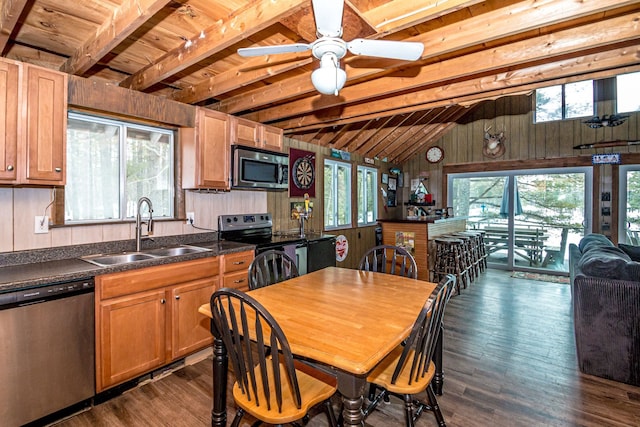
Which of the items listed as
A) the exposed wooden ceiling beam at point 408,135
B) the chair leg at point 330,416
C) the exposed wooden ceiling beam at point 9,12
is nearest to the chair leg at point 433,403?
the chair leg at point 330,416

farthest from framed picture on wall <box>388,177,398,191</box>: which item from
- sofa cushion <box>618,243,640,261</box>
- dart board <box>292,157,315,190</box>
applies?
sofa cushion <box>618,243,640,261</box>

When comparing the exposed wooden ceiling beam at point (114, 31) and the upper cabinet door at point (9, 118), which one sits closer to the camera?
the exposed wooden ceiling beam at point (114, 31)

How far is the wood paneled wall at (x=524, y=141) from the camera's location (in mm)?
5402

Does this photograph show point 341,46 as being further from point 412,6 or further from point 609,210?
point 609,210

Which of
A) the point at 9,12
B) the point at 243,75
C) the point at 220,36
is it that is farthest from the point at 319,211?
the point at 9,12

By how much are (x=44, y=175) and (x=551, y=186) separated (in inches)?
284

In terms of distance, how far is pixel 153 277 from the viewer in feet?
7.74

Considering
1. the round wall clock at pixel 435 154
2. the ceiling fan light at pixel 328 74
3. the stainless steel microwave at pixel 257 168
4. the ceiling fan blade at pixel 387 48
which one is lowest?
the stainless steel microwave at pixel 257 168

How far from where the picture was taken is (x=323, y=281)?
230 cm

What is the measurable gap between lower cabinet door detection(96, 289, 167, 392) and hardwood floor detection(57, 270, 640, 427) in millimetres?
185

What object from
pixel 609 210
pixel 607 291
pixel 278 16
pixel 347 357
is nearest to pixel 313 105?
pixel 278 16

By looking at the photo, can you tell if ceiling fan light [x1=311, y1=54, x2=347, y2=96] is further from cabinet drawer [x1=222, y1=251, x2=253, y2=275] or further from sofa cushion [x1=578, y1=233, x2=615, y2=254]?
sofa cushion [x1=578, y1=233, x2=615, y2=254]

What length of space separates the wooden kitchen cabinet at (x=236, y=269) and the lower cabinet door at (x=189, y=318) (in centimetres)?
12

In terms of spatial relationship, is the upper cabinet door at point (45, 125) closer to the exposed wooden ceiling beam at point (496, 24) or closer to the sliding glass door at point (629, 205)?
→ the exposed wooden ceiling beam at point (496, 24)
